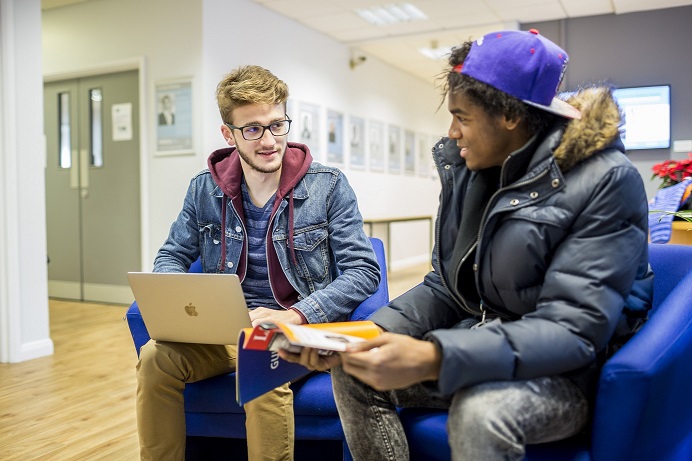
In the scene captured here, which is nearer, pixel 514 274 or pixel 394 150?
pixel 514 274

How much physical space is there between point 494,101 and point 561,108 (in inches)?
5.4

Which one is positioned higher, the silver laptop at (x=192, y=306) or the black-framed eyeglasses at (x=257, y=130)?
the black-framed eyeglasses at (x=257, y=130)

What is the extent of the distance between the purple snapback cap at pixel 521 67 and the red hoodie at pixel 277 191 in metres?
0.82

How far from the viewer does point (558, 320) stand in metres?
1.11

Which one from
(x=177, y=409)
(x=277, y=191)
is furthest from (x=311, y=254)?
(x=177, y=409)

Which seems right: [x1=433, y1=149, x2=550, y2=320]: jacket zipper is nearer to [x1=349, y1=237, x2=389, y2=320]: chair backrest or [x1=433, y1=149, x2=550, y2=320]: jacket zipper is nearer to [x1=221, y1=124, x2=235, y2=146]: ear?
[x1=349, y1=237, x2=389, y2=320]: chair backrest

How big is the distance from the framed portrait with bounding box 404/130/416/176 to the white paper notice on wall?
4.38 metres

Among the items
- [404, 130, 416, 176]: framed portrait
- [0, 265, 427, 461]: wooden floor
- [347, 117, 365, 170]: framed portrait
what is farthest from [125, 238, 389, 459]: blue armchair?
[404, 130, 416, 176]: framed portrait

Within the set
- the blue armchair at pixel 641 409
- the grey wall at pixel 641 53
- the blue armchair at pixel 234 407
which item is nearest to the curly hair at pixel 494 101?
the blue armchair at pixel 641 409

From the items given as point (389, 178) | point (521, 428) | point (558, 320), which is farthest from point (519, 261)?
point (389, 178)

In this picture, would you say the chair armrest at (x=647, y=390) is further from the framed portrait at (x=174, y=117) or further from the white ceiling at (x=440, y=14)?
the white ceiling at (x=440, y=14)

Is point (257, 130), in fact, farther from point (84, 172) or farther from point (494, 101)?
point (84, 172)

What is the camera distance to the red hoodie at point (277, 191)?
1.87m

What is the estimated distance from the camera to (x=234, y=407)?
1.70 meters
